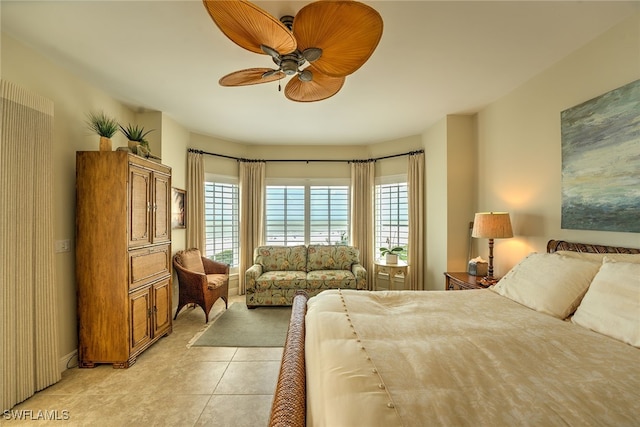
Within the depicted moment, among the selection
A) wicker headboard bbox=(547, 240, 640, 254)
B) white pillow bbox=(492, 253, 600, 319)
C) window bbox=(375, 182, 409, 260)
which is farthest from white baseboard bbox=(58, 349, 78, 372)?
wicker headboard bbox=(547, 240, 640, 254)

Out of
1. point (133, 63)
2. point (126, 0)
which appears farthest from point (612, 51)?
point (133, 63)

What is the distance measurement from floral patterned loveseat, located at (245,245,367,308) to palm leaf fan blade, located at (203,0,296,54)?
3.27m

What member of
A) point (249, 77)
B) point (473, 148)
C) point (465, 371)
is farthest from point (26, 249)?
point (473, 148)

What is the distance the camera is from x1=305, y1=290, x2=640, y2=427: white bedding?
84 centimetres

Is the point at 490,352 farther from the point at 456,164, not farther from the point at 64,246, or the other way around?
the point at 64,246

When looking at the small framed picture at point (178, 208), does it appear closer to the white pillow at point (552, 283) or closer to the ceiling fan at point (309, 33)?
the ceiling fan at point (309, 33)

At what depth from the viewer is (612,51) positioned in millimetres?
2062

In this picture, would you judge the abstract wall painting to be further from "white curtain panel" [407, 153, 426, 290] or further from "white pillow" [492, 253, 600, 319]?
"white curtain panel" [407, 153, 426, 290]

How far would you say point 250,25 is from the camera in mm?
1398

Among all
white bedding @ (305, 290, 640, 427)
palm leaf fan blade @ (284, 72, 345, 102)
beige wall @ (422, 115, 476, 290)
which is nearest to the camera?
white bedding @ (305, 290, 640, 427)

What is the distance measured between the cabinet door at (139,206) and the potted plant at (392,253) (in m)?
3.41

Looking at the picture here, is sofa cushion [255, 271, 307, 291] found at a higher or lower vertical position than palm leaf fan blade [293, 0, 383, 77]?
lower

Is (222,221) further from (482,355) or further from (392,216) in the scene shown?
(482,355)

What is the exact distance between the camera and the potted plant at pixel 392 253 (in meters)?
4.42
